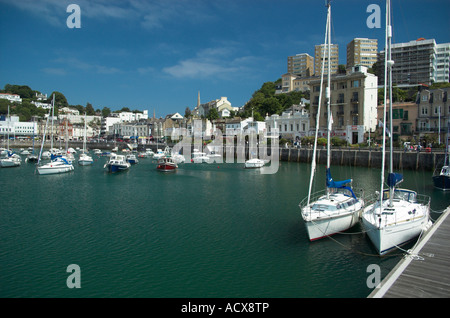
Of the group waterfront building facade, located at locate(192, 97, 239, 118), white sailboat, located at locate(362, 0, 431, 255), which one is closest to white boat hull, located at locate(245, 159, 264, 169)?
white sailboat, located at locate(362, 0, 431, 255)

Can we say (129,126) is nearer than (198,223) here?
No

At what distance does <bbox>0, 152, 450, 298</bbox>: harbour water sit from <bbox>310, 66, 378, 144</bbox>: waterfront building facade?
45691 millimetres

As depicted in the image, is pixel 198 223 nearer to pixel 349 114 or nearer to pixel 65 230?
pixel 65 230

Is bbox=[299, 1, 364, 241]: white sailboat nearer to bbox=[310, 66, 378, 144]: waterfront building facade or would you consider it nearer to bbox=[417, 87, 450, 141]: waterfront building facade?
bbox=[417, 87, 450, 141]: waterfront building facade

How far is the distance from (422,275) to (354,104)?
75995mm

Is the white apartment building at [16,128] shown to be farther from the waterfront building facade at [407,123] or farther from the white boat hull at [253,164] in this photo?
the waterfront building facade at [407,123]

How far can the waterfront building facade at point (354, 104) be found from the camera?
8212 centimetres

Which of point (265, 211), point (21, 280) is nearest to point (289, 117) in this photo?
point (265, 211)

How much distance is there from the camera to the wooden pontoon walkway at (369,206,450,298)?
12.8 m

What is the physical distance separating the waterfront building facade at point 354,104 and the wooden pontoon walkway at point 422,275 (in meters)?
67.7

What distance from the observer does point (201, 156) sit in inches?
3403

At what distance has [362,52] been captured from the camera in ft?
561

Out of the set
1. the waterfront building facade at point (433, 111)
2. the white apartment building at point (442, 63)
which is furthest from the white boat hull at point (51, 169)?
the white apartment building at point (442, 63)

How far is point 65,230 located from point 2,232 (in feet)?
14.8
